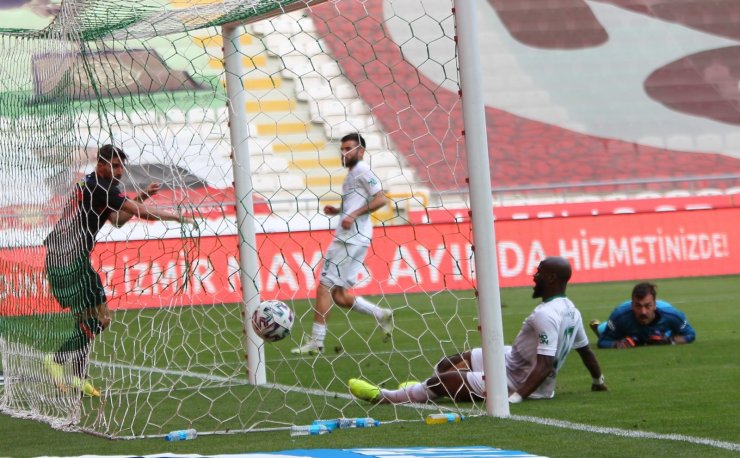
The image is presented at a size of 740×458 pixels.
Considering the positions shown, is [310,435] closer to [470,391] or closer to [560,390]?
[470,391]

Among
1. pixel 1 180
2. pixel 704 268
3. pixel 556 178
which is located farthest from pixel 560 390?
pixel 556 178

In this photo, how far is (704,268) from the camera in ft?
59.8

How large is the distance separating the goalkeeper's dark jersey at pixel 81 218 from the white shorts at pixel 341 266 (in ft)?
9.95

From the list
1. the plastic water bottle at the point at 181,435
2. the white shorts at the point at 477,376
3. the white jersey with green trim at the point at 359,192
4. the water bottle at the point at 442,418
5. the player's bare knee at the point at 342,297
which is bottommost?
the water bottle at the point at 442,418

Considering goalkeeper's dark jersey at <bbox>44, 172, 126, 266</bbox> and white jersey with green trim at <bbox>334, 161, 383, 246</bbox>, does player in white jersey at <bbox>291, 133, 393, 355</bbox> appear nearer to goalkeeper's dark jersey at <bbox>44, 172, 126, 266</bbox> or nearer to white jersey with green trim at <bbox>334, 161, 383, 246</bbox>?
white jersey with green trim at <bbox>334, 161, 383, 246</bbox>

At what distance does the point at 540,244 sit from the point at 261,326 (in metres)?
11.4

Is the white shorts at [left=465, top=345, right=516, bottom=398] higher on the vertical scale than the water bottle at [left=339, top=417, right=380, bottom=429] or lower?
higher

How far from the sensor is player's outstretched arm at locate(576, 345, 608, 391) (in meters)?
6.93

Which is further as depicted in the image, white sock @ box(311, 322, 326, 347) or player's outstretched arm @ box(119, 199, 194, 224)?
white sock @ box(311, 322, 326, 347)

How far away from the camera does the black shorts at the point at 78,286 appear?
274 inches

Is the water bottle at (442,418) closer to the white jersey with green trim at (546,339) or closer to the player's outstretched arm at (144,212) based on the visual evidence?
the white jersey with green trim at (546,339)

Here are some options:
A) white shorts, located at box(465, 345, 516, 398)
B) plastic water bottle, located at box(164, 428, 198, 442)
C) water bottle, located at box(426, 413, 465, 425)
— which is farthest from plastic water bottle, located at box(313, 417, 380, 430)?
white shorts, located at box(465, 345, 516, 398)

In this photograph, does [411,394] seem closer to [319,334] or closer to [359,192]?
[319,334]

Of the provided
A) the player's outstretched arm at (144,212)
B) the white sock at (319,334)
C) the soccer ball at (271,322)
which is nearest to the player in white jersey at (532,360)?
the soccer ball at (271,322)
